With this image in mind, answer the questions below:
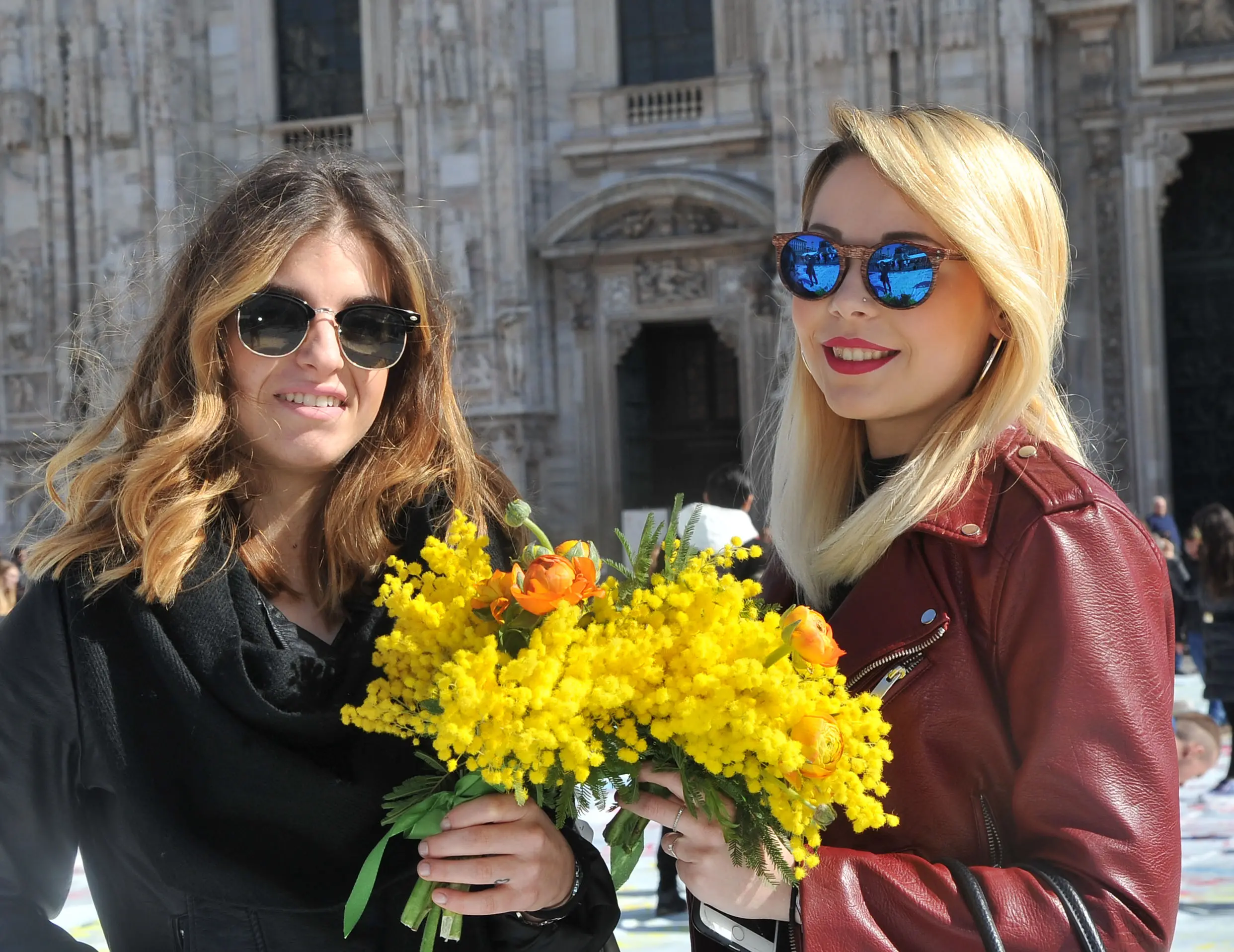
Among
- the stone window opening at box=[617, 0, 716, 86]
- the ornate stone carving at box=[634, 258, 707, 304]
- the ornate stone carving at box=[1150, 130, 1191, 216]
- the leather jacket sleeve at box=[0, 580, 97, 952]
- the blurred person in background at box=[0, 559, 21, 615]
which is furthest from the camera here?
the stone window opening at box=[617, 0, 716, 86]

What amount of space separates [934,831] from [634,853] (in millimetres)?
406

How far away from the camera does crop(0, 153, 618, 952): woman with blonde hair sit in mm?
1988

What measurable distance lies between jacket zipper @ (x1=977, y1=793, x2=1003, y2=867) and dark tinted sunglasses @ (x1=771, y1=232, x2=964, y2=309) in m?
0.70

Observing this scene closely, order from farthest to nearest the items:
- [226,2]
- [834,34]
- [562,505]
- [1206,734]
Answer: [226,2] < [562,505] < [834,34] < [1206,734]

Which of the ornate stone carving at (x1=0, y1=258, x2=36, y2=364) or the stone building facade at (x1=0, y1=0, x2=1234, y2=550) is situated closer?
the stone building facade at (x1=0, y1=0, x2=1234, y2=550)

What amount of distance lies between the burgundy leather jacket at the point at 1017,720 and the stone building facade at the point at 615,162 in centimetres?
1288

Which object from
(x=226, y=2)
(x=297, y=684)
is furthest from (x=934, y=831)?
(x=226, y=2)

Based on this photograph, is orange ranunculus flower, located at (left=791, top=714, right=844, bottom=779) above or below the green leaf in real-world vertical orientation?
above

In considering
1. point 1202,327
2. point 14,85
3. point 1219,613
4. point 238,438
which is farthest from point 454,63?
point 238,438

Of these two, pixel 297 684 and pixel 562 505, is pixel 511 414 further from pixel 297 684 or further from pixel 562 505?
pixel 297 684

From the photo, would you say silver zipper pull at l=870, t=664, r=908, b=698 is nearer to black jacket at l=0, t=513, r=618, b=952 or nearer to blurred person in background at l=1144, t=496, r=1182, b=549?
black jacket at l=0, t=513, r=618, b=952

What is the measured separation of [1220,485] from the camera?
15773 mm

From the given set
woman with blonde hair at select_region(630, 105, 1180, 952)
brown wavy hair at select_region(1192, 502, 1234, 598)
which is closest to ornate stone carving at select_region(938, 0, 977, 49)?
brown wavy hair at select_region(1192, 502, 1234, 598)

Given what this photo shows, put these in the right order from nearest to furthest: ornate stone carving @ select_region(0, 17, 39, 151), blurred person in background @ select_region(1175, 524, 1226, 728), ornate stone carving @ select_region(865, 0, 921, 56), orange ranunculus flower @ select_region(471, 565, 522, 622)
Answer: orange ranunculus flower @ select_region(471, 565, 522, 622)
blurred person in background @ select_region(1175, 524, 1226, 728)
ornate stone carving @ select_region(865, 0, 921, 56)
ornate stone carving @ select_region(0, 17, 39, 151)
